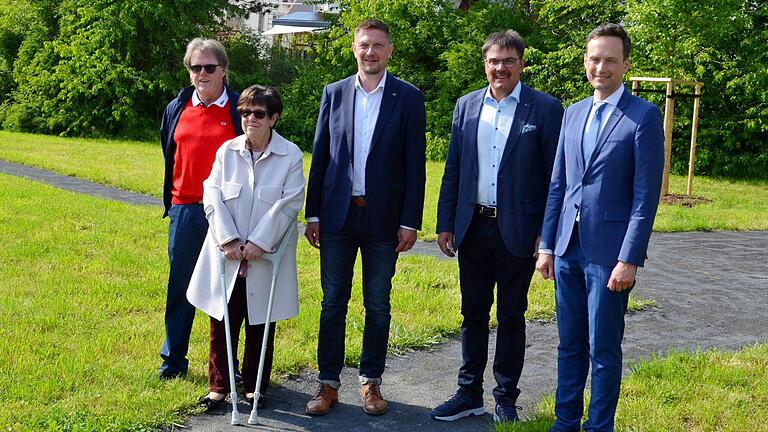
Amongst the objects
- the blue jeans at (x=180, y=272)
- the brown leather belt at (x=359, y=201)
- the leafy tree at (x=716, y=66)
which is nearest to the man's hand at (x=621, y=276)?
the brown leather belt at (x=359, y=201)

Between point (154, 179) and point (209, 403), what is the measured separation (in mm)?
11065

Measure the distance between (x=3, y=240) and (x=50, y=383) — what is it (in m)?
4.99

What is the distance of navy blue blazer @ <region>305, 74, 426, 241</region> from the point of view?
16.9 feet

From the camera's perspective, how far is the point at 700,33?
1717cm

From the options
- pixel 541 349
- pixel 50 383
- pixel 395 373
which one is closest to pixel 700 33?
pixel 541 349


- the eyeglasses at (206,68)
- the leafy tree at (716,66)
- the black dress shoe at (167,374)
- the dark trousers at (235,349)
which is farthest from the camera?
the leafy tree at (716,66)

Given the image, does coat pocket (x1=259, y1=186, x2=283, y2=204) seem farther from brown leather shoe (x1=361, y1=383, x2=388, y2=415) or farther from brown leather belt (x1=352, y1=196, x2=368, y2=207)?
brown leather shoe (x1=361, y1=383, x2=388, y2=415)

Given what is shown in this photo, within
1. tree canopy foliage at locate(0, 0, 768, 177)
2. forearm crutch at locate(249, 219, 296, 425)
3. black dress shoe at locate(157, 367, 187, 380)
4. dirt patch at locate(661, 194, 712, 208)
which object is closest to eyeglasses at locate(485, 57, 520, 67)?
forearm crutch at locate(249, 219, 296, 425)

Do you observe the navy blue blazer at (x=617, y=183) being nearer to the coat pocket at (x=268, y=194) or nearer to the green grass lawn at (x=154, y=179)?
the coat pocket at (x=268, y=194)

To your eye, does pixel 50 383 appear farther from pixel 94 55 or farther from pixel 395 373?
pixel 94 55

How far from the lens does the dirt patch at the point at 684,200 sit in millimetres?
15047

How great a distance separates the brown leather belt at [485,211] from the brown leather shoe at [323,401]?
1.39 metres

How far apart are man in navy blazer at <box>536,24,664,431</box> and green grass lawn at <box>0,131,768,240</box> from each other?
661cm

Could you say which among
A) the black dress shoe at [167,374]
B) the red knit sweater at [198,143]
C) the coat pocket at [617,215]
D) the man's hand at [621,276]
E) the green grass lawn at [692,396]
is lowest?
the black dress shoe at [167,374]
